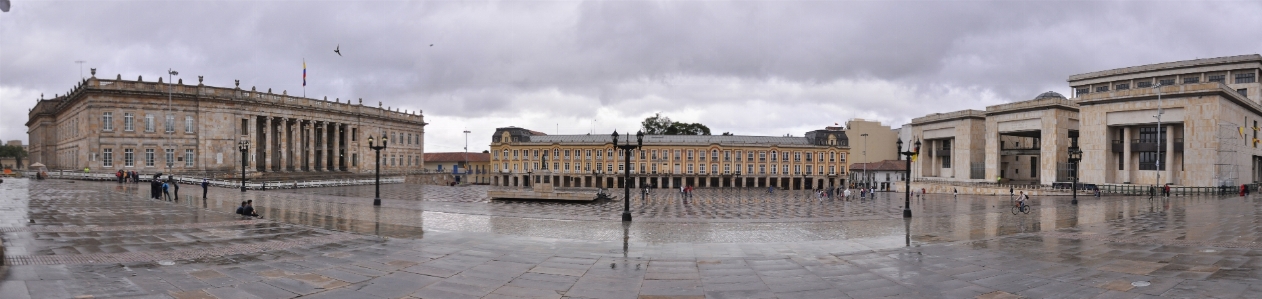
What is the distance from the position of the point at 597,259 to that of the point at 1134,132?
204 ft

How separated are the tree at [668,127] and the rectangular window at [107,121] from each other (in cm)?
7193

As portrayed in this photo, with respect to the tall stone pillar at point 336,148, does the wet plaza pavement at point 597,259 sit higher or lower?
lower

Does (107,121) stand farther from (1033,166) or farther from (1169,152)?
(1033,166)

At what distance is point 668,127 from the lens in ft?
357

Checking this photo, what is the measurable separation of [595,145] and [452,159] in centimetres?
3011

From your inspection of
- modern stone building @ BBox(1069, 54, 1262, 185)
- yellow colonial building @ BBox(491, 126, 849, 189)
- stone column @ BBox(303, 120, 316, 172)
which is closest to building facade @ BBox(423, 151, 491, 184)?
yellow colonial building @ BBox(491, 126, 849, 189)

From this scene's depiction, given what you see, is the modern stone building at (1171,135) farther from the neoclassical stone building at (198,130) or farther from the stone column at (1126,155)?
the neoclassical stone building at (198,130)

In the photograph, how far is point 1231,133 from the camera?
50.2 m

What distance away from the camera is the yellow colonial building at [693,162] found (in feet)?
281

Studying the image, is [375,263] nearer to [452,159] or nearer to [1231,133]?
[1231,133]

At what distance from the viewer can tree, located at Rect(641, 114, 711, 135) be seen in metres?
107

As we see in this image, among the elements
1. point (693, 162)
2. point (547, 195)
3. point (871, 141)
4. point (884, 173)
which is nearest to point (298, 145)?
point (547, 195)

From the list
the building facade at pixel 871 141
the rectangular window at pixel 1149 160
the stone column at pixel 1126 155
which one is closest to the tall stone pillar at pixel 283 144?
the building facade at pixel 871 141

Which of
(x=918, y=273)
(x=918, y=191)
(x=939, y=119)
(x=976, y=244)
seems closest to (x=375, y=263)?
(x=918, y=273)
